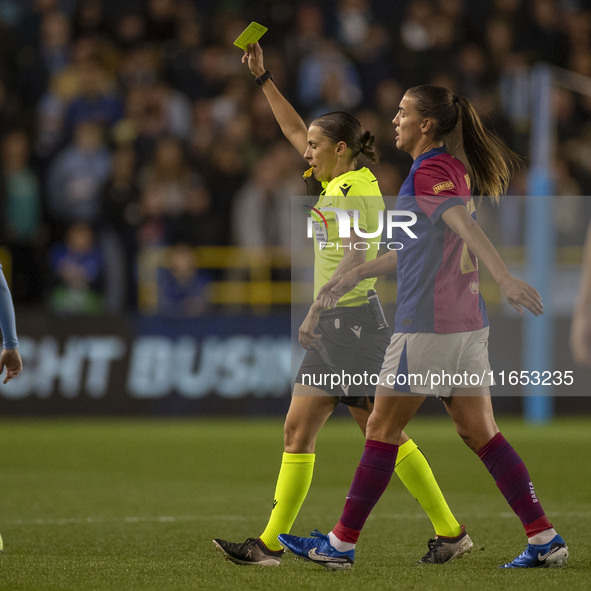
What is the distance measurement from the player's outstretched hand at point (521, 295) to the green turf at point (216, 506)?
109cm

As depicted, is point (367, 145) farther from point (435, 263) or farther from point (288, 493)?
point (288, 493)

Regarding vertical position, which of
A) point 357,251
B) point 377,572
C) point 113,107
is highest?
point 113,107

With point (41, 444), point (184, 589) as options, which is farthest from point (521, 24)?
point (184, 589)

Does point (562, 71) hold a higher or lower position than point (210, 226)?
higher

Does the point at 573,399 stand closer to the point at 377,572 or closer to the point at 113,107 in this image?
the point at 113,107

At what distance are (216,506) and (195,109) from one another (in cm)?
921

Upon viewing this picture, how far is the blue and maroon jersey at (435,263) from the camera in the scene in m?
5.11

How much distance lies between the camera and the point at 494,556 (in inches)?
228


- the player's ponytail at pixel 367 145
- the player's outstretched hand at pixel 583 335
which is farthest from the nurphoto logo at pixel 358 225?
the player's outstretched hand at pixel 583 335

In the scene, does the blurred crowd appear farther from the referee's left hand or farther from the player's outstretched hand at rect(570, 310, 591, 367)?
the player's outstretched hand at rect(570, 310, 591, 367)

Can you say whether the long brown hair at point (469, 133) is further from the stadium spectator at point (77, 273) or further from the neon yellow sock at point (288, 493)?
the stadium spectator at point (77, 273)

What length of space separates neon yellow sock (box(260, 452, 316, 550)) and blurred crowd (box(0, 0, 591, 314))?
29.8 feet

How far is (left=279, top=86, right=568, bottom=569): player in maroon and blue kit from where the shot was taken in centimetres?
512

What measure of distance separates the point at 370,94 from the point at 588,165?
3093 mm
